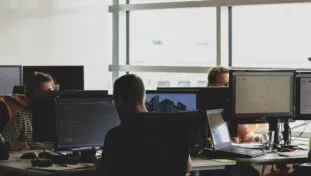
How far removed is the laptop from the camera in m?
4.29

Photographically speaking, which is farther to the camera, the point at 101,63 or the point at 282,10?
the point at 101,63

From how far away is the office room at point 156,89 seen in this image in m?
3.45

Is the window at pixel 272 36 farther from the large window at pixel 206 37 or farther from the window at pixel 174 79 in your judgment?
the window at pixel 174 79

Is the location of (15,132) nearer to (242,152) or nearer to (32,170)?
(32,170)

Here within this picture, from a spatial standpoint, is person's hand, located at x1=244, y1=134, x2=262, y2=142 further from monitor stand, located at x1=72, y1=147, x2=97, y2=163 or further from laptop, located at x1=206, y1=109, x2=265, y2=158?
monitor stand, located at x1=72, y1=147, x2=97, y2=163

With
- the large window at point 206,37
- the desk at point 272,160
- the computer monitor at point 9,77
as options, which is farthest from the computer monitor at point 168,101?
the computer monitor at point 9,77

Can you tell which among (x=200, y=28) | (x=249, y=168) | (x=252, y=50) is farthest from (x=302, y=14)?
(x=249, y=168)

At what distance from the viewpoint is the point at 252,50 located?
6.90 metres

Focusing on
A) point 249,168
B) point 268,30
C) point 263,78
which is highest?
point 268,30

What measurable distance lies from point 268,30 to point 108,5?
2.41 metres

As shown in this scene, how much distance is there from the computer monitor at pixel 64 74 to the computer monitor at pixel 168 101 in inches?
89.5

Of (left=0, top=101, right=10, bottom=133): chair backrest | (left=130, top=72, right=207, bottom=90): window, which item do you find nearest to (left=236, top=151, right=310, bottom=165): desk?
(left=0, top=101, right=10, bottom=133): chair backrest

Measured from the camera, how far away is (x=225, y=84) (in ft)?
16.9

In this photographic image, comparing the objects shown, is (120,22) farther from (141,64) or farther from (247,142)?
(247,142)
